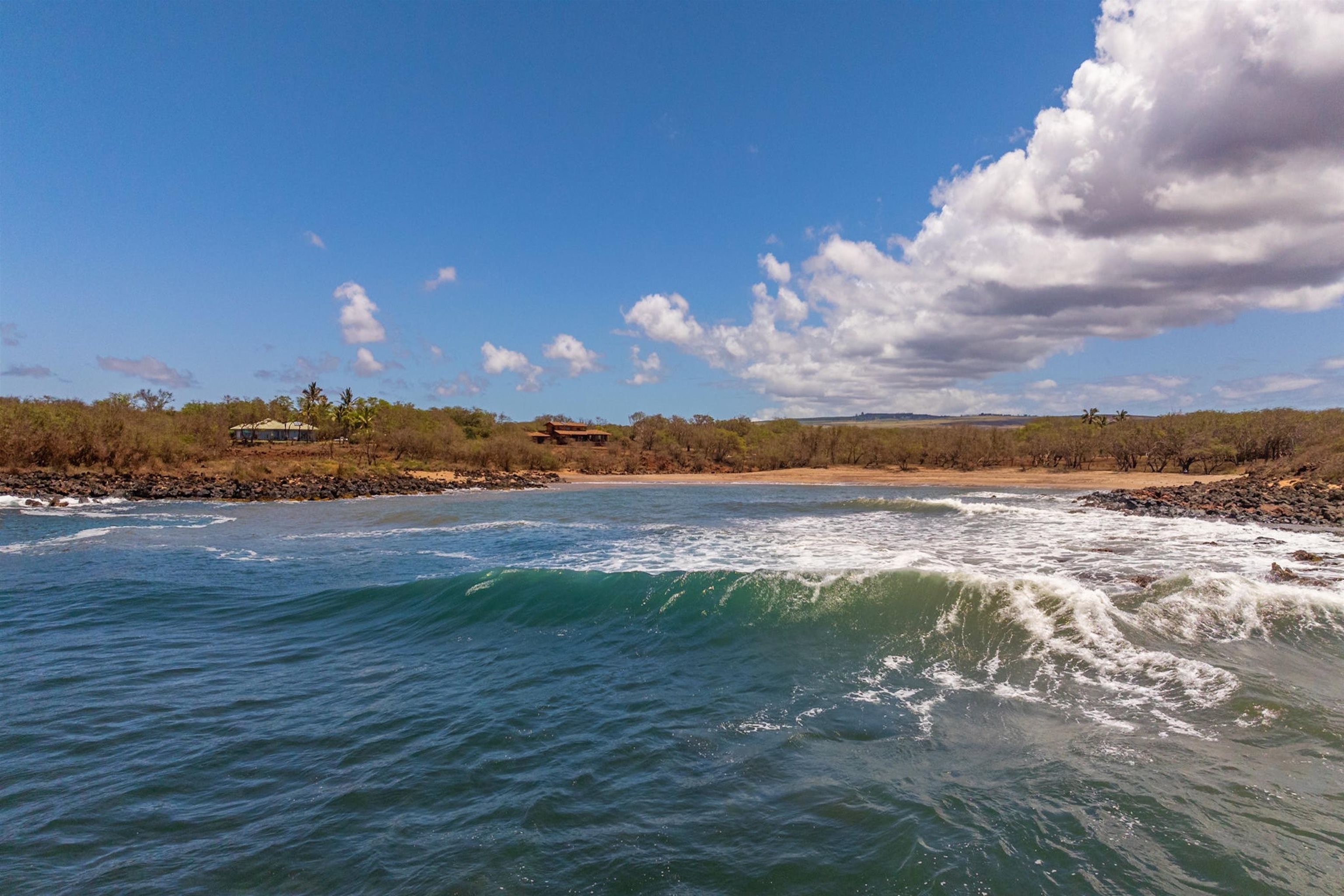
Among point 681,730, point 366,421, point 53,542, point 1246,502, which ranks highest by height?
point 366,421

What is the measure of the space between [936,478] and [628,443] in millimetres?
32779

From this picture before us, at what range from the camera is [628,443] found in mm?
74562

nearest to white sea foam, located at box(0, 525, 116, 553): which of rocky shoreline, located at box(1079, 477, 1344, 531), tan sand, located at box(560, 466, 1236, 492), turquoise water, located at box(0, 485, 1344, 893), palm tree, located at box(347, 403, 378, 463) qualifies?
turquoise water, located at box(0, 485, 1344, 893)

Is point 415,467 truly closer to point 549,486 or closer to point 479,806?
point 549,486

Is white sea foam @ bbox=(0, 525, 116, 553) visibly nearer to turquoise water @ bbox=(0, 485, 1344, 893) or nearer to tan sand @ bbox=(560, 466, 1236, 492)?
turquoise water @ bbox=(0, 485, 1344, 893)

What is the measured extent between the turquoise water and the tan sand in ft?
124

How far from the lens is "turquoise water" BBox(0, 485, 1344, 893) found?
4.66 metres

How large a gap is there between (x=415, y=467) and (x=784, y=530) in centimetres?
4329

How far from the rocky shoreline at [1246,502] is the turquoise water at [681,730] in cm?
1134

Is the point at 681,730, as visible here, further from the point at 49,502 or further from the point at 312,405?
the point at 312,405

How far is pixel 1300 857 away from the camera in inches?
184

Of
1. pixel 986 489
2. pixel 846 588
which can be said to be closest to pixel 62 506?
pixel 846 588

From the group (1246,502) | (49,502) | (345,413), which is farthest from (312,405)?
(1246,502)

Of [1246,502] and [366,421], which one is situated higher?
[366,421]
